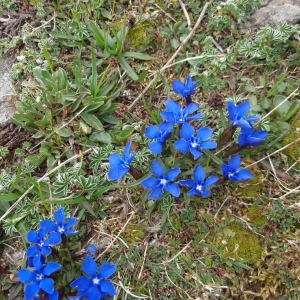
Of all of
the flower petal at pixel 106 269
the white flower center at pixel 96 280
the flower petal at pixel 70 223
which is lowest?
the white flower center at pixel 96 280

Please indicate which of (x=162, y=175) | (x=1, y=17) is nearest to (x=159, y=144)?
(x=162, y=175)

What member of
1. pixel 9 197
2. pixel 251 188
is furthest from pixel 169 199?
pixel 9 197

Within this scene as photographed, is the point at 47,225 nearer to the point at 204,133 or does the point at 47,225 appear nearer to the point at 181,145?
the point at 181,145

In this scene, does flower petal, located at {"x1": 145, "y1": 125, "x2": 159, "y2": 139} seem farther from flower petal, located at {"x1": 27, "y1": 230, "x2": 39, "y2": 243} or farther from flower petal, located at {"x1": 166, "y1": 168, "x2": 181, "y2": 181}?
flower petal, located at {"x1": 27, "y1": 230, "x2": 39, "y2": 243}

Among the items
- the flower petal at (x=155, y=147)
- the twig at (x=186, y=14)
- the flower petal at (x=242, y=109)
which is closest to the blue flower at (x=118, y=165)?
the flower petal at (x=155, y=147)

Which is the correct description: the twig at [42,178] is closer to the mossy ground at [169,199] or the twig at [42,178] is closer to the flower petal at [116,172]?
the mossy ground at [169,199]

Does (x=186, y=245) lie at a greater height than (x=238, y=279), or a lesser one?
greater

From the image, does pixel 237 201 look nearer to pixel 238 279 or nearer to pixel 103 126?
pixel 238 279
